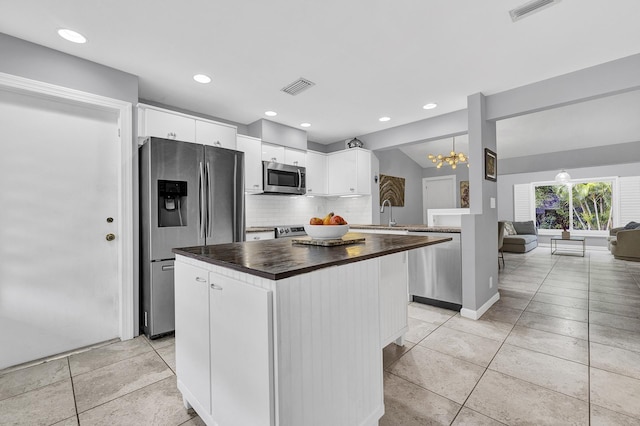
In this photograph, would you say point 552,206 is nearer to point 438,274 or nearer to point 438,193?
point 438,193

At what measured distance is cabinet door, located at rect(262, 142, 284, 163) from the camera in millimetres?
4105

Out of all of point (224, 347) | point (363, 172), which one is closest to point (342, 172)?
point (363, 172)

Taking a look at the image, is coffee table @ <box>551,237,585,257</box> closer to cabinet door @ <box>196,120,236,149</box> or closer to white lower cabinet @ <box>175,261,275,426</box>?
cabinet door @ <box>196,120,236,149</box>

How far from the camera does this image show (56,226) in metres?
2.32

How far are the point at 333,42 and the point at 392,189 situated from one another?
5116mm

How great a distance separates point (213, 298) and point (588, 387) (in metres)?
2.33

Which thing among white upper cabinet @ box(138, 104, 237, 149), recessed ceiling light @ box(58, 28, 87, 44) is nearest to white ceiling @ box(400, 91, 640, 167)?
white upper cabinet @ box(138, 104, 237, 149)

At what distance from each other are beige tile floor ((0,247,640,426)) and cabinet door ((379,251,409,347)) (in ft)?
0.65

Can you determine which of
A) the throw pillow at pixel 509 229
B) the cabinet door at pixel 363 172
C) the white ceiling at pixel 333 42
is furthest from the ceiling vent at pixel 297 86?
the throw pillow at pixel 509 229

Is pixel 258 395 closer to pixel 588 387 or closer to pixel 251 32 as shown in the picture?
pixel 588 387

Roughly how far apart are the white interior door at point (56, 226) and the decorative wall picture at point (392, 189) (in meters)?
5.22

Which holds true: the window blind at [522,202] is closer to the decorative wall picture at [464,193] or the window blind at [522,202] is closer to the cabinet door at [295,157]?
the decorative wall picture at [464,193]

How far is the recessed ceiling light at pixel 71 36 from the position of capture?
204cm

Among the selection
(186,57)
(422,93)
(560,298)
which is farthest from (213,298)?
(560,298)
